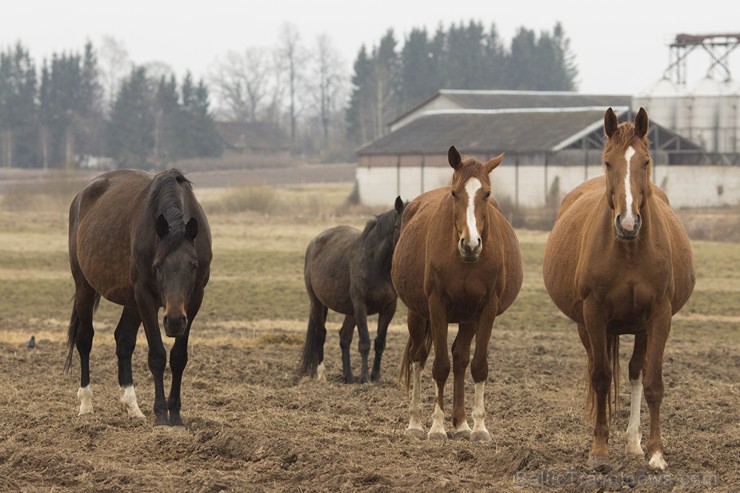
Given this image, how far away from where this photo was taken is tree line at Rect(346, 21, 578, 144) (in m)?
110

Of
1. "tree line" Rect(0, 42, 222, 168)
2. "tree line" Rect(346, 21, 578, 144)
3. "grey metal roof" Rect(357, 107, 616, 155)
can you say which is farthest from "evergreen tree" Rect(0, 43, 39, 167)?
"grey metal roof" Rect(357, 107, 616, 155)

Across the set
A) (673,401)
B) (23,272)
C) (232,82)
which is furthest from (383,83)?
(673,401)

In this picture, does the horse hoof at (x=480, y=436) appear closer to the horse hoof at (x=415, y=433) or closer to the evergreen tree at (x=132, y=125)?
the horse hoof at (x=415, y=433)

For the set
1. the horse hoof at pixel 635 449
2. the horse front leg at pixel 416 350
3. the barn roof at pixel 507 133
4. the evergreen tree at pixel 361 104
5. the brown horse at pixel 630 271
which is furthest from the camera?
the evergreen tree at pixel 361 104

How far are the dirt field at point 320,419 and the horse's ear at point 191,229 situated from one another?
4.86 feet

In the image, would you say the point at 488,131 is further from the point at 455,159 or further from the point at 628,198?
the point at 628,198

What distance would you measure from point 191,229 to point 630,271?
3.42 metres

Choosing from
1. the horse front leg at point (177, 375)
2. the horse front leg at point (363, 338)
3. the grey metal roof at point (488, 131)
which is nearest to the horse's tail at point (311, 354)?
the horse front leg at point (363, 338)

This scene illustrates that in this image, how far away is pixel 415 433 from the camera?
8914 millimetres

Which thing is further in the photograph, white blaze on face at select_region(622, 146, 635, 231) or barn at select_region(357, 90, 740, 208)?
barn at select_region(357, 90, 740, 208)

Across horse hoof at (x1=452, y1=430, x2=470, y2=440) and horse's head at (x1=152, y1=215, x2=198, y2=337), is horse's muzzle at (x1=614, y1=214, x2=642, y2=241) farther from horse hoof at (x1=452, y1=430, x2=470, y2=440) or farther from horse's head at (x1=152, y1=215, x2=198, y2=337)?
horse's head at (x1=152, y1=215, x2=198, y2=337)

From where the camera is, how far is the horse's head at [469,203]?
26.5 feet

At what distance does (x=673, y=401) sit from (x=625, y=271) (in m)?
3.94

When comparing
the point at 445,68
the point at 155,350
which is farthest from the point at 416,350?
the point at 445,68
